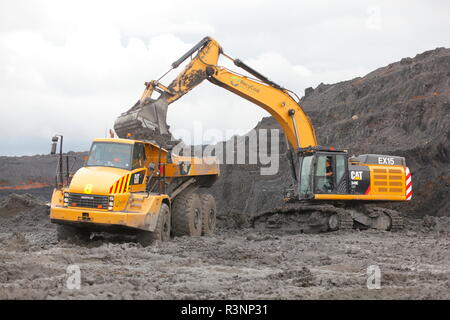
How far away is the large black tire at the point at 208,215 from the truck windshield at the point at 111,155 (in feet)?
10.7

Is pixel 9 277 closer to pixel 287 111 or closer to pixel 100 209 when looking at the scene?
pixel 100 209

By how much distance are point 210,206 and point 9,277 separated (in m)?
8.22

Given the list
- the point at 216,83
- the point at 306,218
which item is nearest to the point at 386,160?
the point at 306,218

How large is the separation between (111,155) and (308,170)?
5.83m

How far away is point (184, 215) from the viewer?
13305 millimetres

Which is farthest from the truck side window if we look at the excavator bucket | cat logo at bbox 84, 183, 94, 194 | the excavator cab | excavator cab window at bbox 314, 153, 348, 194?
excavator cab window at bbox 314, 153, 348, 194

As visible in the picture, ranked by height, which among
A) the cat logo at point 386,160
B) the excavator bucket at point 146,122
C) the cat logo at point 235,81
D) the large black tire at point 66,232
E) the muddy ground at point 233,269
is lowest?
the muddy ground at point 233,269

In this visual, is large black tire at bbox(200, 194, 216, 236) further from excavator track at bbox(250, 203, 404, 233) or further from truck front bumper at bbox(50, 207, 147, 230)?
truck front bumper at bbox(50, 207, 147, 230)


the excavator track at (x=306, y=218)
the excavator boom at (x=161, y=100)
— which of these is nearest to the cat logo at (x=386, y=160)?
the excavator track at (x=306, y=218)

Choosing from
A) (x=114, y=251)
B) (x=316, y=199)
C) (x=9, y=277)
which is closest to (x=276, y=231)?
(x=316, y=199)

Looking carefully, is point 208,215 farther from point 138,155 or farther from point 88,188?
point 88,188

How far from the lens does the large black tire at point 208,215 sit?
14.7m

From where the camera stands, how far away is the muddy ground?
251 inches

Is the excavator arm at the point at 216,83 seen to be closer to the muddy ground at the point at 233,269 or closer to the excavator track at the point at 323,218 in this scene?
the excavator track at the point at 323,218
